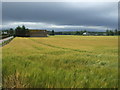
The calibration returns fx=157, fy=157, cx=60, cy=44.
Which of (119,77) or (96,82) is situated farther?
(119,77)

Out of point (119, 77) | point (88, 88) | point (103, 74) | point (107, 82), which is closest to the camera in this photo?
point (88, 88)

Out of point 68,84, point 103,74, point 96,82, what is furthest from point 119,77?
point 68,84

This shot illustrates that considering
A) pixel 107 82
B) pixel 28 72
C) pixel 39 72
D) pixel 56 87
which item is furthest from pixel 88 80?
pixel 28 72

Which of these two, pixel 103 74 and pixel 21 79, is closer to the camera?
pixel 21 79

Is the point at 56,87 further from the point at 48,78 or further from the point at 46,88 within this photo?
the point at 48,78

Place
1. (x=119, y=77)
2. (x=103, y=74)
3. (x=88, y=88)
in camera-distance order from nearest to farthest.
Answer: (x=88, y=88), (x=119, y=77), (x=103, y=74)

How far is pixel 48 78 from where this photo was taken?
345cm

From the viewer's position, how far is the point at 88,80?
131 inches

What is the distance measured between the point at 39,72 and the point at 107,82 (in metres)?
1.55

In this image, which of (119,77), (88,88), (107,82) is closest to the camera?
(88,88)

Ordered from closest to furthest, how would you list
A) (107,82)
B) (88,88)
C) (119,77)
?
(88,88)
(107,82)
(119,77)

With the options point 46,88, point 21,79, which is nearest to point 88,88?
point 46,88

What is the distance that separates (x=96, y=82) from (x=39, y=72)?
1.35 meters

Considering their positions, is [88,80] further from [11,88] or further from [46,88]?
[11,88]
